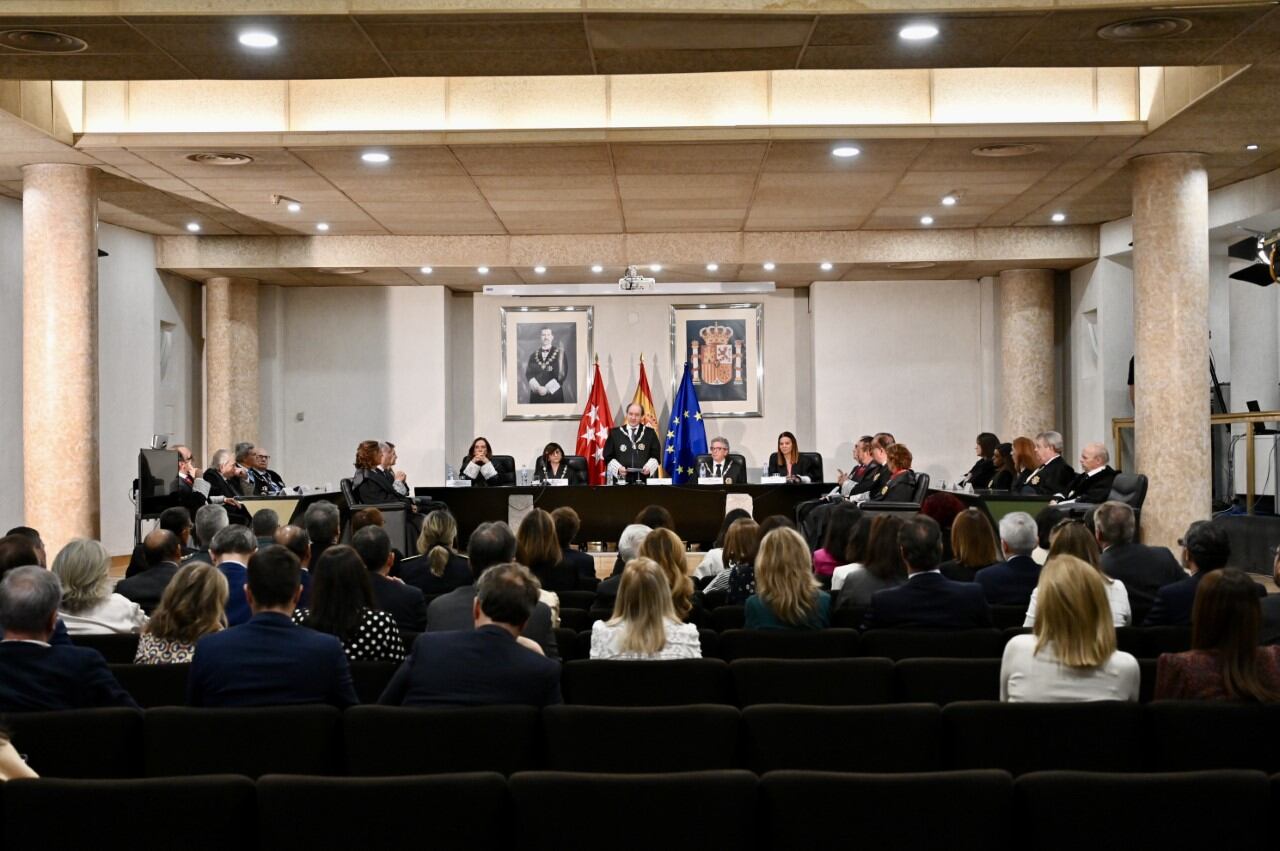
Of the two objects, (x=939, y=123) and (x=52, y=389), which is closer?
(x=939, y=123)

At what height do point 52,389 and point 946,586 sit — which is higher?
point 52,389

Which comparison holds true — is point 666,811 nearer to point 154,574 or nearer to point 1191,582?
point 1191,582

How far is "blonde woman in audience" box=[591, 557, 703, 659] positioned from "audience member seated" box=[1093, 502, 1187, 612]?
88.4 inches

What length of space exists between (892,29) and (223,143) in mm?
5435

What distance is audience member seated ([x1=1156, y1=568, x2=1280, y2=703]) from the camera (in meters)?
3.10

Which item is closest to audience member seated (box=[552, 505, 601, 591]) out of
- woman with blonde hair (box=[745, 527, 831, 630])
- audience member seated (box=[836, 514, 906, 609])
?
audience member seated (box=[836, 514, 906, 609])

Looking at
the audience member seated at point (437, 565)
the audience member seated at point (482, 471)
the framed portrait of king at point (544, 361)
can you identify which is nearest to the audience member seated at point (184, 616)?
the audience member seated at point (437, 565)

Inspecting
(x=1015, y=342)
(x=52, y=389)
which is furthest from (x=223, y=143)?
(x=1015, y=342)

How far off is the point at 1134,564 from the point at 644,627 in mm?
2534

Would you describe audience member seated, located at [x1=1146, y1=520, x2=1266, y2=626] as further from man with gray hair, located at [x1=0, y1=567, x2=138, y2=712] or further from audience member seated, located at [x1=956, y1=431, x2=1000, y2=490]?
audience member seated, located at [x1=956, y1=431, x2=1000, y2=490]

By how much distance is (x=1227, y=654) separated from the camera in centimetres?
315

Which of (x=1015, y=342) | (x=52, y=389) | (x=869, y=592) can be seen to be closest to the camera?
(x=869, y=592)

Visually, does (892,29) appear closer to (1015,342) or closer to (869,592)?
(869,592)

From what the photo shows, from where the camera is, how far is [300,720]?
2.98 metres
